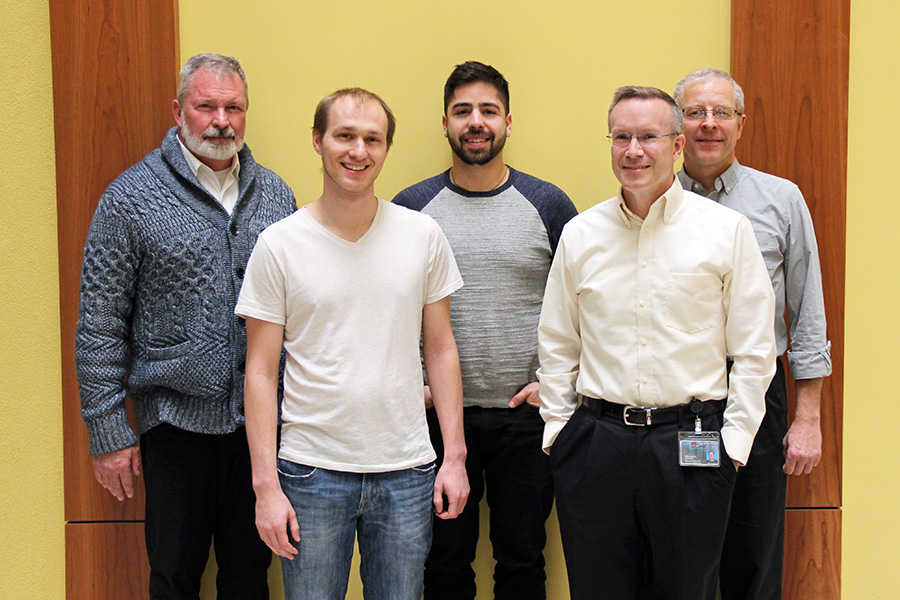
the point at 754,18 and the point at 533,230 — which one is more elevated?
the point at 754,18

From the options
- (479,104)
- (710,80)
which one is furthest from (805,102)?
(479,104)

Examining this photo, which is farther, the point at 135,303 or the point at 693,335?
the point at 135,303

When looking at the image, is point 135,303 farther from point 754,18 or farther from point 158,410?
point 754,18

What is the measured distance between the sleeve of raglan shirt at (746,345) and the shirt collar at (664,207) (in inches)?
6.4

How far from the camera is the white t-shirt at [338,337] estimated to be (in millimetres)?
1745

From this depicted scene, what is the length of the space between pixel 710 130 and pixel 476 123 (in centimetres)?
70

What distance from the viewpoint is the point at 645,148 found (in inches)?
71.0

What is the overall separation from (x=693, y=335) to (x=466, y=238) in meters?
0.77

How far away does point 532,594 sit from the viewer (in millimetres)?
2318

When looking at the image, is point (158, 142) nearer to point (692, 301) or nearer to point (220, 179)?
point (220, 179)

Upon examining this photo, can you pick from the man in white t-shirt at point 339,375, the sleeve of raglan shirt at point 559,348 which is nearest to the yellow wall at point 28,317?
the man in white t-shirt at point 339,375

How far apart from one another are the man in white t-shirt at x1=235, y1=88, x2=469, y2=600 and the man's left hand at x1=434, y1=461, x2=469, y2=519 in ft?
0.12

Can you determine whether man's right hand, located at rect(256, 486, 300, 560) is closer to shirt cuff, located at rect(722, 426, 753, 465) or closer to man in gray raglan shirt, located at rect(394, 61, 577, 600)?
man in gray raglan shirt, located at rect(394, 61, 577, 600)

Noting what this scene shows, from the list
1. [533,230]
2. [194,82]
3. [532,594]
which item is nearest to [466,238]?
[533,230]
